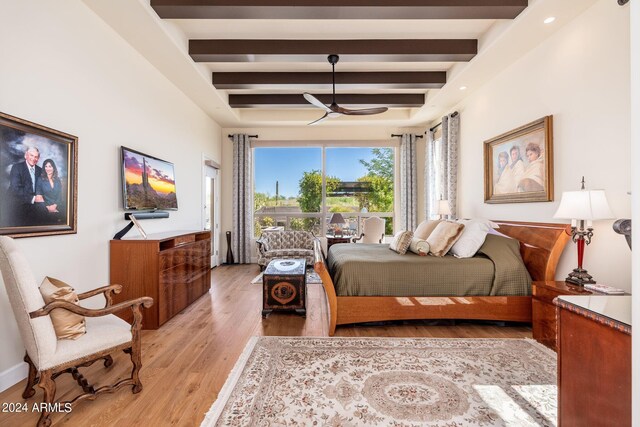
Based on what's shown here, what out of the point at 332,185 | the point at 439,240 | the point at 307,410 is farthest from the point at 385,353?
the point at 332,185

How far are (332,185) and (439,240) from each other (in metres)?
3.87

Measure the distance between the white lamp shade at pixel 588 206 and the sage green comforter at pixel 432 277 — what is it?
83 centimetres

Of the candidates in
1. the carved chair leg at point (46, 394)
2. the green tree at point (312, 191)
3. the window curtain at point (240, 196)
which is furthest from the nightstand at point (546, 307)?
the window curtain at point (240, 196)

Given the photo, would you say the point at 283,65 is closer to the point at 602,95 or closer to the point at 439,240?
the point at 439,240

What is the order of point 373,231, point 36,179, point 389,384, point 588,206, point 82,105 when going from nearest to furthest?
point 389,384 → point 36,179 → point 588,206 → point 82,105 → point 373,231

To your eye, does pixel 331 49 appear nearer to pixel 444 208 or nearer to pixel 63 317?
pixel 444 208

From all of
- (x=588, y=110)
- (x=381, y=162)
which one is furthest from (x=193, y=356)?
(x=381, y=162)

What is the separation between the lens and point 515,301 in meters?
3.04

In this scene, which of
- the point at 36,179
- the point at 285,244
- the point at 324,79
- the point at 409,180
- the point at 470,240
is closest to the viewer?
the point at 36,179

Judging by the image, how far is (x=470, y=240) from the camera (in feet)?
11.0

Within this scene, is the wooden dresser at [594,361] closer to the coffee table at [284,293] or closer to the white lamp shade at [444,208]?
the coffee table at [284,293]

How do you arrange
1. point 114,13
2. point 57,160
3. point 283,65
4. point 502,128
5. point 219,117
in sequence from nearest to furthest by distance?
1. point 57,160
2. point 114,13
3. point 502,128
4. point 283,65
5. point 219,117

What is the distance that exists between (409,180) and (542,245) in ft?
12.3

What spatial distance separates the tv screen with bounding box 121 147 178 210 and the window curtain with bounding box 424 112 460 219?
14.1 feet
